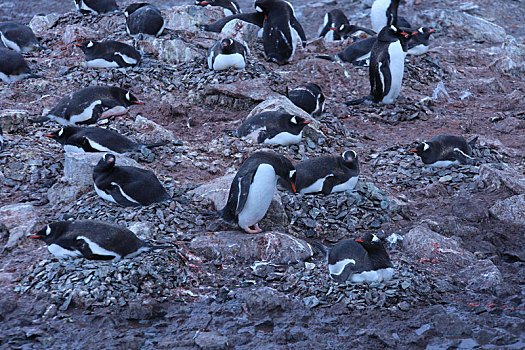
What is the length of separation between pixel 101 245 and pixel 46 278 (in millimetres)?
414

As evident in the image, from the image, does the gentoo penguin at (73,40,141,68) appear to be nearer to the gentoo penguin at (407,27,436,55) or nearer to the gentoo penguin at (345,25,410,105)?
the gentoo penguin at (345,25,410,105)

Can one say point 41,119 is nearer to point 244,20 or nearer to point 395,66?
point 244,20

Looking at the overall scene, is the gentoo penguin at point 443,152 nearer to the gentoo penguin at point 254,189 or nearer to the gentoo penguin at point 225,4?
the gentoo penguin at point 254,189

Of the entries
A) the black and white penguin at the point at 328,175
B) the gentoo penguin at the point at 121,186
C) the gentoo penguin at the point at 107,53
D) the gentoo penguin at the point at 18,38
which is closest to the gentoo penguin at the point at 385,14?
the gentoo penguin at the point at 107,53

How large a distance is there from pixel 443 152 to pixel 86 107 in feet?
12.8

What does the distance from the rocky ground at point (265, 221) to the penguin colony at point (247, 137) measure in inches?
5.2

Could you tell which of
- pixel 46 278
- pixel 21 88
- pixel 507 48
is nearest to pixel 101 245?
pixel 46 278

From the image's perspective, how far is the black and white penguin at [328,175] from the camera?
5.38 meters

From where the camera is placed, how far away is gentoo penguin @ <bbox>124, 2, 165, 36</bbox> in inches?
353

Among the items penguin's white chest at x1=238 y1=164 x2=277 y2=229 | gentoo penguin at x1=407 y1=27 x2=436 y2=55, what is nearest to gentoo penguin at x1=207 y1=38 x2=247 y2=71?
gentoo penguin at x1=407 y1=27 x2=436 y2=55

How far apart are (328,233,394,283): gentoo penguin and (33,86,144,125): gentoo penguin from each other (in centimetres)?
390

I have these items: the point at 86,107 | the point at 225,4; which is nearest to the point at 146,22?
the point at 86,107

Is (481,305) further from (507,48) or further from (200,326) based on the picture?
(507,48)

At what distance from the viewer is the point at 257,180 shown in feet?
15.3
